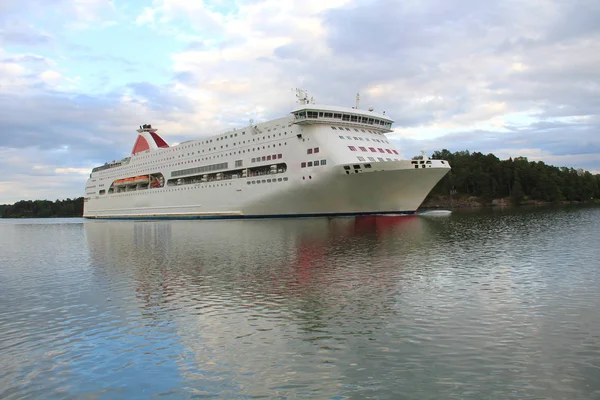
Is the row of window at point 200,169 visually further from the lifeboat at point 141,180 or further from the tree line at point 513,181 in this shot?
the tree line at point 513,181

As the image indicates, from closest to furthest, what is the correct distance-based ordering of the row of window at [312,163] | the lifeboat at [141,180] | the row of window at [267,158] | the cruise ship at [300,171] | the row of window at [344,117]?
the cruise ship at [300,171], the row of window at [312,163], the row of window at [344,117], the row of window at [267,158], the lifeboat at [141,180]

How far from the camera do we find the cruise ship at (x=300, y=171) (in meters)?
40.8

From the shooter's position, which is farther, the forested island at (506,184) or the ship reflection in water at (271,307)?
the forested island at (506,184)

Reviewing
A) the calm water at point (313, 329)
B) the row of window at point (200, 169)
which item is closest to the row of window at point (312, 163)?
the row of window at point (200, 169)

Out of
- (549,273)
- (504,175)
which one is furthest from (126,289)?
(504,175)

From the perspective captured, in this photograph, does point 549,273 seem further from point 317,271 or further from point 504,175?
point 504,175

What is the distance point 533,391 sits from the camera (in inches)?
216

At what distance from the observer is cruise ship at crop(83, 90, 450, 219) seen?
134ft

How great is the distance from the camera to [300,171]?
43.4m

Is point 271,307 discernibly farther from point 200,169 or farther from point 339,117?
point 200,169

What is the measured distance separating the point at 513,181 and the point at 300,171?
8308cm

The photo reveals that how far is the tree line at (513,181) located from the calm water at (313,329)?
99980mm

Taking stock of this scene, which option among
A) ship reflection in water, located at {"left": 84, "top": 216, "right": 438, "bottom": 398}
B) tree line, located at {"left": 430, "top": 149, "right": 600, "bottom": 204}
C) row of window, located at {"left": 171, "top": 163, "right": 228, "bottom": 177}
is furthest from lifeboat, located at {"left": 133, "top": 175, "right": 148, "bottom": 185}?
tree line, located at {"left": 430, "top": 149, "right": 600, "bottom": 204}

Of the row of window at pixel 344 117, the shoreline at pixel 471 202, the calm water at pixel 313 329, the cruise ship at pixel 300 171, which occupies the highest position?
the row of window at pixel 344 117
